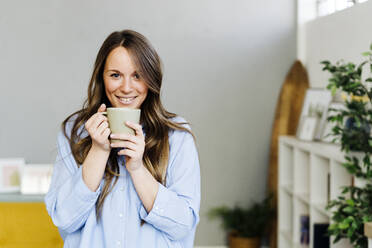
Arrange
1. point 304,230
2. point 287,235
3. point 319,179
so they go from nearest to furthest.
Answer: point 319,179 < point 304,230 < point 287,235

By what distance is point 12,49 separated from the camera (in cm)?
353

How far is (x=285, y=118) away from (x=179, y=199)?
2640 millimetres

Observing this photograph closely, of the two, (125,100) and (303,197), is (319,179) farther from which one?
→ (125,100)

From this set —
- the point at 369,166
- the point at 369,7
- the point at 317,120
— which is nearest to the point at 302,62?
the point at 317,120

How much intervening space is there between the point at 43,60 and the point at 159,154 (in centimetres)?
262

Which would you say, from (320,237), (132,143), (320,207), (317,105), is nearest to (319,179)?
(320,207)

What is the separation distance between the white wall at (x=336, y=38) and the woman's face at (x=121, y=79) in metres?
1.76

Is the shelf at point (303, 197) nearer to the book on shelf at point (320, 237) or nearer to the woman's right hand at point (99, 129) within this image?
the book on shelf at point (320, 237)

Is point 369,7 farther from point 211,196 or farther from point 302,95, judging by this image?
point 211,196

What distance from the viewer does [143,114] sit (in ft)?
4.33

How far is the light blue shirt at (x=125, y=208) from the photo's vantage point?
114 cm

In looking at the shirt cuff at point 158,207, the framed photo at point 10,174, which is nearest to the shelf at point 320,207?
the shirt cuff at point 158,207

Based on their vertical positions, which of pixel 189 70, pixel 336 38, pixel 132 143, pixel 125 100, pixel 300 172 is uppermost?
pixel 336 38

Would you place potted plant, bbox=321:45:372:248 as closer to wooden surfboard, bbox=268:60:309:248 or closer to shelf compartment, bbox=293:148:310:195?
shelf compartment, bbox=293:148:310:195
